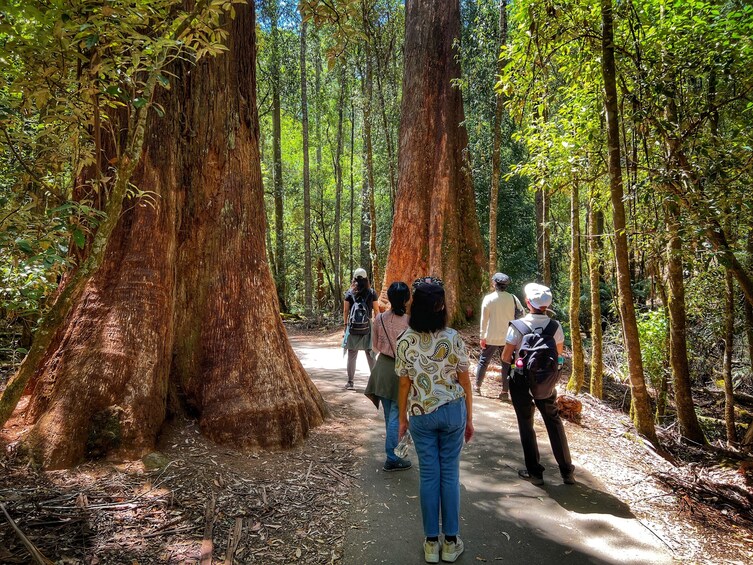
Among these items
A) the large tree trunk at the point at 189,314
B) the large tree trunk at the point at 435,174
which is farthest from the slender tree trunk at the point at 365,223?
the large tree trunk at the point at 189,314

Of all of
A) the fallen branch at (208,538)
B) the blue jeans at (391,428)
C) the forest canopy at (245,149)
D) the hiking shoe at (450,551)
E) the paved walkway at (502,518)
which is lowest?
the paved walkway at (502,518)

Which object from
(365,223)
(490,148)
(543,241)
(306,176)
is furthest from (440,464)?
(365,223)

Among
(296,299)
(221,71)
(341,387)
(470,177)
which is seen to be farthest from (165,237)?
(296,299)

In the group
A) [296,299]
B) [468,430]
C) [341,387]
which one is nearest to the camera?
[468,430]

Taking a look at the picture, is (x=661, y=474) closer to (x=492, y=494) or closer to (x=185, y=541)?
(x=492, y=494)

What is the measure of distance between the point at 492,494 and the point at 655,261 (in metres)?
4.17

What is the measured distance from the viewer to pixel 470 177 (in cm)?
1236

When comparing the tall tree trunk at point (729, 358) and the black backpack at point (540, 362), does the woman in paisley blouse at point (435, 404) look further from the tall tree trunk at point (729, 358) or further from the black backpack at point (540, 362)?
the tall tree trunk at point (729, 358)

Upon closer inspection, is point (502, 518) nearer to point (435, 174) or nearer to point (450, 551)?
point (450, 551)

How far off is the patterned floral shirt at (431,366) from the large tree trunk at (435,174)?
8.30 metres

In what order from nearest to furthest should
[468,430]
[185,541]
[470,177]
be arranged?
[185,541] → [468,430] → [470,177]

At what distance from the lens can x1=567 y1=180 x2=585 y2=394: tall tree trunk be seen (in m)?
8.09

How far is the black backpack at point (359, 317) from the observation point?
671cm

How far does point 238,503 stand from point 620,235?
16.3 feet
